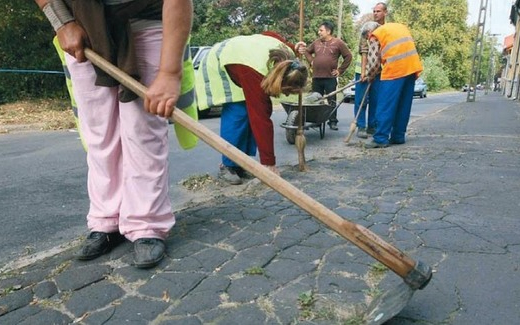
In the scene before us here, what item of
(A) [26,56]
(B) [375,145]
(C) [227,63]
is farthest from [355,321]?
(A) [26,56]

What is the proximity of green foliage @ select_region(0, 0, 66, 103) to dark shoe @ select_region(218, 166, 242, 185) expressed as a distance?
29.4ft

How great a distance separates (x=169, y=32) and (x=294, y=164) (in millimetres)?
3100

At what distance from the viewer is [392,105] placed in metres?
5.78

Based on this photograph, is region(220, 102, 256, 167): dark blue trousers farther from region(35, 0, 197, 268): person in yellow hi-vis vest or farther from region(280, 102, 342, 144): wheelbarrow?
region(280, 102, 342, 144): wheelbarrow

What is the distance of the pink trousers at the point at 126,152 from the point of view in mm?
2312

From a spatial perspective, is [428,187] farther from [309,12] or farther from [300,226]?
[309,12]

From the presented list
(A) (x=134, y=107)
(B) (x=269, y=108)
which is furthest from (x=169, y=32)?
(B) (x=269, y=108)

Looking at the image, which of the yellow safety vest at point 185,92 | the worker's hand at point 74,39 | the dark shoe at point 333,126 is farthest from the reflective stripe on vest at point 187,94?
the dark shoe at point 333,126

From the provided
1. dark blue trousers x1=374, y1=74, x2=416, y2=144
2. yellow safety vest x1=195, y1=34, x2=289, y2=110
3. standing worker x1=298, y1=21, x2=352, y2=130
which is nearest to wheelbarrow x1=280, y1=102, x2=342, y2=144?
dark blue trousers x1=374, y1=74, x2=416, y2=144

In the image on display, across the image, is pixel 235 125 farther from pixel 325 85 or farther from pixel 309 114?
pixel 325 85

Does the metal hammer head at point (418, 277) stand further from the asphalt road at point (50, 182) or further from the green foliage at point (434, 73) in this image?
the green foliage at point (434, 73)

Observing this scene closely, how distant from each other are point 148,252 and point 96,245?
13.1 inches

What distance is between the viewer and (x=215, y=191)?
3.80 metres

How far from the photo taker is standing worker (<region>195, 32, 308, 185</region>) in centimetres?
349
